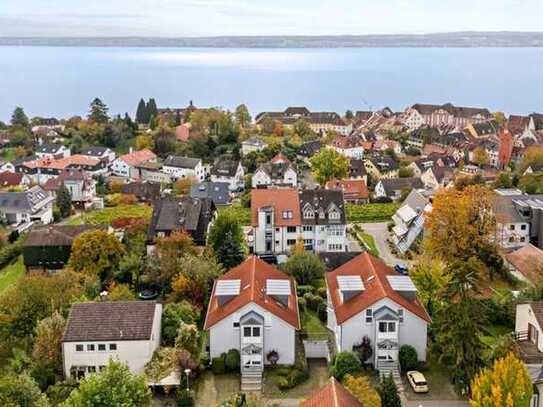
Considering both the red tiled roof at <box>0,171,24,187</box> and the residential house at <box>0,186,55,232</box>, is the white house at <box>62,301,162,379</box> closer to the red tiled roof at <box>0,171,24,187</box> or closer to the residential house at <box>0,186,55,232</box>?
the residential house at <box>0,186,55,232</box>

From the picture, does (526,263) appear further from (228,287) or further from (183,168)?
(183,168)

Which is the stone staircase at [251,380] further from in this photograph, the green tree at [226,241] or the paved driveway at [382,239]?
the paved driveway at [382,239]

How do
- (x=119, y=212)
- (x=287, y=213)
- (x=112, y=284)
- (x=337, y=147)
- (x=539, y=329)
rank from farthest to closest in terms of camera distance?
(x=337, y=147) → (x=119, y=212) → (x=287, y=213) → (x=112, y=284) → (x=539, y=329)

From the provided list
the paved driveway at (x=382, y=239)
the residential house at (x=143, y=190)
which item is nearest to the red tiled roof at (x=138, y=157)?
the residential house at (x=143, y=190)

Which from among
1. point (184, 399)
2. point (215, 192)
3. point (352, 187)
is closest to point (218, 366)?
point (184, 399)

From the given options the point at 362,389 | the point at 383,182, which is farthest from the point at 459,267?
the point at 383,182

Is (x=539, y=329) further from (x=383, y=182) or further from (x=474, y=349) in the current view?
(x=383, y=182)
